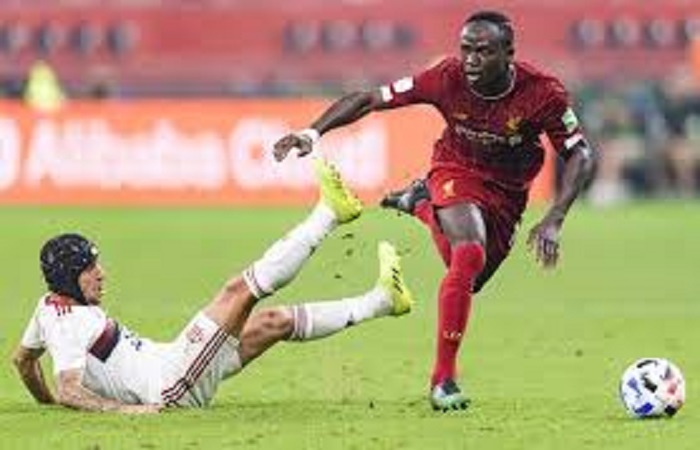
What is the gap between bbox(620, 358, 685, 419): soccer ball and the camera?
10695 mm

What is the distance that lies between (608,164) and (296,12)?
1370 cm

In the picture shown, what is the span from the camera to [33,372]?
1116 centimetres

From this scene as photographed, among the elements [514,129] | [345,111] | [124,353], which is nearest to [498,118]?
[514,129]

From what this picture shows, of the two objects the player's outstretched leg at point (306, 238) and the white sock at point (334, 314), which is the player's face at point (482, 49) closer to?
the player's outstretched leg at point (306, 238)

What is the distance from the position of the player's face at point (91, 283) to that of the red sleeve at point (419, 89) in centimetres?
176

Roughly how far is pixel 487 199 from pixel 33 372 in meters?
2.37

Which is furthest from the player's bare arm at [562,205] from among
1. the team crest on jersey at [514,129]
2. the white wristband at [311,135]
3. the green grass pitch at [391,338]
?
the white wristband at [311,135]

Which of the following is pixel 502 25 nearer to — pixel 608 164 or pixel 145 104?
pixel 145 104

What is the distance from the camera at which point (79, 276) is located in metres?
10.8

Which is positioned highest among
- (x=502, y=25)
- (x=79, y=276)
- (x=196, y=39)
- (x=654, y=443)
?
(x=196, y=39)

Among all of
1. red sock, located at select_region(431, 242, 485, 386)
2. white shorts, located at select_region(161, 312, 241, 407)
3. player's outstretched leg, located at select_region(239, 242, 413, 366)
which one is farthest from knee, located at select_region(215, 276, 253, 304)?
red sock, located at select_region(431, 242, 485, 386)

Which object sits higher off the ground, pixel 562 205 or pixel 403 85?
pixel 403 85

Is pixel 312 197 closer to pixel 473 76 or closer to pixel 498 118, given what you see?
pixel 498 118

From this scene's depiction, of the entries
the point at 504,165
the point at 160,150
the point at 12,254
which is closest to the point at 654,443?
the point at 504,165
